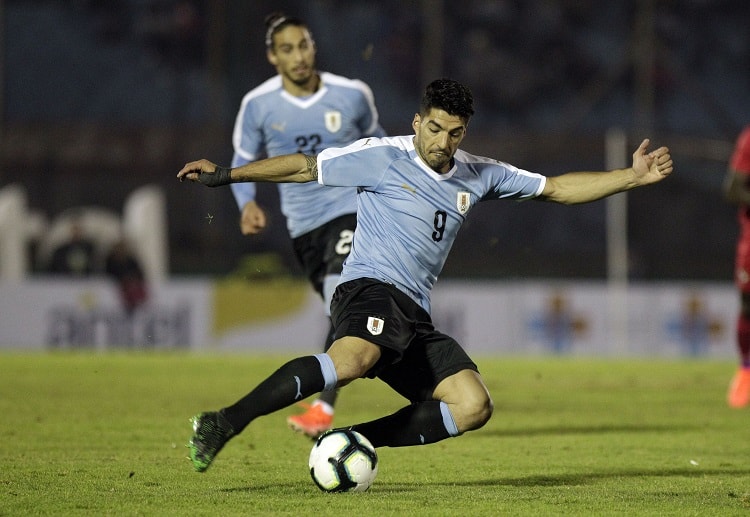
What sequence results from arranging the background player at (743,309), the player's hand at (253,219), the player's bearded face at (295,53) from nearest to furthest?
the player's hand at (253,219), the player's bearded face at (295,53), the background player at (743,309)

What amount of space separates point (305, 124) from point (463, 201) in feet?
8.71

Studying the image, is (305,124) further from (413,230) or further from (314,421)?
(413,230)

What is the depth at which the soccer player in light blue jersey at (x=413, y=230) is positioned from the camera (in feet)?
18.9

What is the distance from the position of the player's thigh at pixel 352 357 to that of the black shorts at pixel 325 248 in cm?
230

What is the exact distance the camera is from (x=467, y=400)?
583 cm

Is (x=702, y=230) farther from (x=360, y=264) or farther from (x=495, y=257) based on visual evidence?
(x=360, y=264)

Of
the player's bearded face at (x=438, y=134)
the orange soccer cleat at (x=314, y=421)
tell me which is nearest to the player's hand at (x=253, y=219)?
the orange soccer cleat at (x=314, y=421)

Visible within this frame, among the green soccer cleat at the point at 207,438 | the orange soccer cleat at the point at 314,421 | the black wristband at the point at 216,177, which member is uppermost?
the black wristband at the point at 216,177

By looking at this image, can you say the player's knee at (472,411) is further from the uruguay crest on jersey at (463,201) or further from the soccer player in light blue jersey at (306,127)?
the soccer player in light blue jersey at (306,127)

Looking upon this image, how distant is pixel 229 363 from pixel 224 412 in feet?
36.0

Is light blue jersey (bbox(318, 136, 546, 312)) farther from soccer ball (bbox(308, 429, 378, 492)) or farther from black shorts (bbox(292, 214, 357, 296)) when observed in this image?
black shorts (bbox(292, 214, 357, 296))

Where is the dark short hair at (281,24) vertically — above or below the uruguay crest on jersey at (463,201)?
above

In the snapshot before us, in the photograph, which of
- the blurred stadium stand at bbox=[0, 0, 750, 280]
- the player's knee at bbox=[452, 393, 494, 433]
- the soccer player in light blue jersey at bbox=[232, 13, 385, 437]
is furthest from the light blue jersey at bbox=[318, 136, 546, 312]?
the blurred stadium stand at bbox=[0, 0, 750, 280]

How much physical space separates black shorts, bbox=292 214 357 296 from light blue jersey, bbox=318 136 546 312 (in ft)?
6.43
